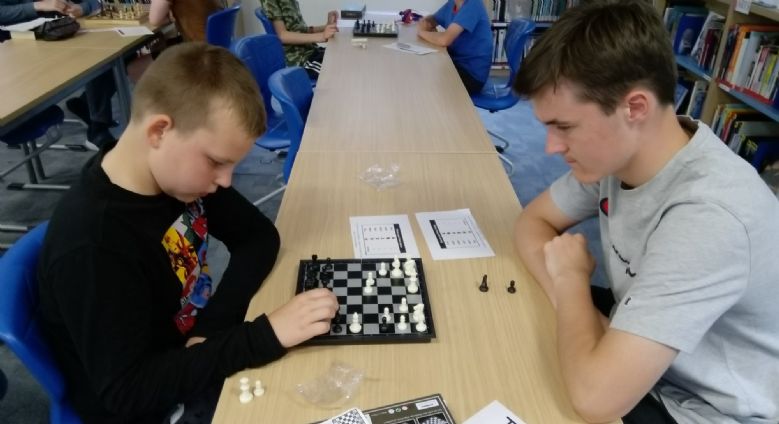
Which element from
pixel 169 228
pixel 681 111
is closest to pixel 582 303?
pixel 169 228

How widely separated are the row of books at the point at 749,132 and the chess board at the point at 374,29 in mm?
2126

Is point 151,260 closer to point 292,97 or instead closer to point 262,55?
point 292,97

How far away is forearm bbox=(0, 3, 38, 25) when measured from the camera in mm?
3707

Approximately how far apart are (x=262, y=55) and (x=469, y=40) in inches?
58.9

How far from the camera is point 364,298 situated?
1.14 metres

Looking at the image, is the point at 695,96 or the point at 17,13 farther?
the point at 17,13

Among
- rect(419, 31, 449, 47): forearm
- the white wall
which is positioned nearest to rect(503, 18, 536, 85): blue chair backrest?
rect(419, 31, 449, 47): forearm

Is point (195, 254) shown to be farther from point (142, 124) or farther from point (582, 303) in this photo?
point (582, 303)

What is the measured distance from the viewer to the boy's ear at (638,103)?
36.5 inches

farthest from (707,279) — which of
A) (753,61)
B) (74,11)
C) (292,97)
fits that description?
(74,11)

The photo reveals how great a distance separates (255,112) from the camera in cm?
108

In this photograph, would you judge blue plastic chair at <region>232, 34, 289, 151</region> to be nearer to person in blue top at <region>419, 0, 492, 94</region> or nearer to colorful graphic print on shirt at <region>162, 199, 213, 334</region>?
person in blue top at <region>419, 0, 492, 94</region>

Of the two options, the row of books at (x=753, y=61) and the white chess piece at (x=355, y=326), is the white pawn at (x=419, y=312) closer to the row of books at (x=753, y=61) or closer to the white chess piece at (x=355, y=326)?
the white chess piece at (x=355, y=326)

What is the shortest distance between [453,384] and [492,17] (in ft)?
16.7
